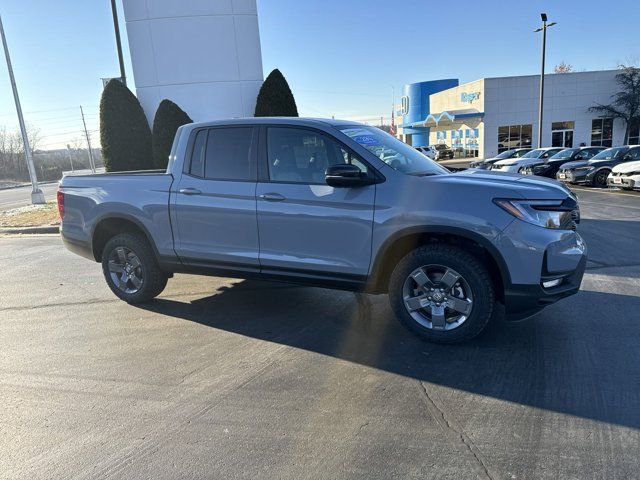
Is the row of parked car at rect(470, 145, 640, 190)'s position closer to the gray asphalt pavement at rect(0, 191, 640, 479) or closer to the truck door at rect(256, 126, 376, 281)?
the gray asphalt pavement at rect(0, 191, 640, 479)

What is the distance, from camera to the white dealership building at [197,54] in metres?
14.2

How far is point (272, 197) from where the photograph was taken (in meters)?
4.31

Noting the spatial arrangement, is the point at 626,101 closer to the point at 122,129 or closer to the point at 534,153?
the point at 534,153

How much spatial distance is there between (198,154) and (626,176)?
47.3ft

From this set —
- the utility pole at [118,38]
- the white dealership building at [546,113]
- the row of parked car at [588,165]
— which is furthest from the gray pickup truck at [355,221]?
the white dealership building at [546,113]

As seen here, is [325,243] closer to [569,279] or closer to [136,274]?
[569,279]

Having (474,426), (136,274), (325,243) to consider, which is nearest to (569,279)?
(474,426)

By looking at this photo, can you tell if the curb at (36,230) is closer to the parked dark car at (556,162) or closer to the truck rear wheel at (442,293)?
the truck rear wheel at (442,293)

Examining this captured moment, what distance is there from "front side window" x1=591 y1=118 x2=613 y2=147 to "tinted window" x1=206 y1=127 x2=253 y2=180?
4153 cm

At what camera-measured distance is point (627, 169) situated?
572 inches

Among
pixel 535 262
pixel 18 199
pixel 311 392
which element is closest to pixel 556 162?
pixel 535 262

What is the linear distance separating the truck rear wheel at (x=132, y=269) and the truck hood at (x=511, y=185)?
10.7ft

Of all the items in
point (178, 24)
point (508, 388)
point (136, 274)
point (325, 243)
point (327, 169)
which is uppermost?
point (178, 24)

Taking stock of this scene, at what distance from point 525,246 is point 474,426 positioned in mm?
1437
